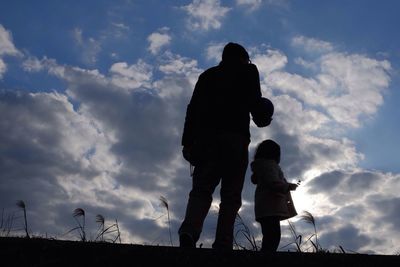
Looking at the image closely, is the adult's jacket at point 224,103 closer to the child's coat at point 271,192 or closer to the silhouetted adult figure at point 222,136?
the silhouetted adult figure at point 222,136

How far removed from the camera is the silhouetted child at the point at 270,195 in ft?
18.5

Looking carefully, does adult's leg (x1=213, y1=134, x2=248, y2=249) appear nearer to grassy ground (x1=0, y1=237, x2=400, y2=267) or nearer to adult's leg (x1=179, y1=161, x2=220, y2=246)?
adult's leg (x1=179, y1=161, x2=220, y2=246)

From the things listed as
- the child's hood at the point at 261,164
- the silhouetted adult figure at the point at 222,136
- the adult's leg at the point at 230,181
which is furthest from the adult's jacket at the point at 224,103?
the child's hood at the point at 261,164

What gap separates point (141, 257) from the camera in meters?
3.49

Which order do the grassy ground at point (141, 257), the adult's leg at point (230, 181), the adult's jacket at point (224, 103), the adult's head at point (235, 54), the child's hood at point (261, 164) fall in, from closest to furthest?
the grassy ground at point (141, 257) → the adult's leg at point (230, 181) → the adult's jacket at point (224, 103) → the adult's head at point (235, 54) → the child's hood at point (261, 164)

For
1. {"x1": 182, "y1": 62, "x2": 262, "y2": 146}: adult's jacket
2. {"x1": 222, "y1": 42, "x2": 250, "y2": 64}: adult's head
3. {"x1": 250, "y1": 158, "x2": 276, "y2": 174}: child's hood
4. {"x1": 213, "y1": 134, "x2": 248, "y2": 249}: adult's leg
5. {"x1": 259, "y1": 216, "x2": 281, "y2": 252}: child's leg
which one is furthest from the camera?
{"x1": 250, "y1": 158, "x2": 276, "y2": 174}: child's hood

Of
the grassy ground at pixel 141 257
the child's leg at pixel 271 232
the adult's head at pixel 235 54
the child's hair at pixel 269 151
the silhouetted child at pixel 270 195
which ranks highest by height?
the adult's head at pixel 235 54

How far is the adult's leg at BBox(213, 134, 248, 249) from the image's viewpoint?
457cm

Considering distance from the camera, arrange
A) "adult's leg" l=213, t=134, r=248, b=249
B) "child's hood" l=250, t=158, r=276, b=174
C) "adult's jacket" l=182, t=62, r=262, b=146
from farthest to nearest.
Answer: "child's hood" l=250, t=158, r=276, b=174 < "adult's jacket" l=182, t=62, r=262, b=146 < "adult's leg" l=213, t=134, r=248, b=249

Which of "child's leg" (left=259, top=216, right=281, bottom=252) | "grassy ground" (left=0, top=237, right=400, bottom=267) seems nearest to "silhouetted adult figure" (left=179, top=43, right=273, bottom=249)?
"grassy ground" (left=0, top=237, right=400, bottom=267)

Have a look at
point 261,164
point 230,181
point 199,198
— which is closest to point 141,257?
point 199,198

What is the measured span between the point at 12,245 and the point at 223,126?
2.02 meters

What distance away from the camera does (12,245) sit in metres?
3.56

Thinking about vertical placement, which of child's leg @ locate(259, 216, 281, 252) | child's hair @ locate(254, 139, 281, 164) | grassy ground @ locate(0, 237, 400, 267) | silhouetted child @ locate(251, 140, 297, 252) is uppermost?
child's hair @ locate(254, 139, 281, 164)
